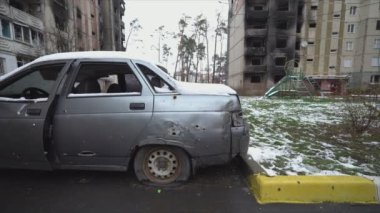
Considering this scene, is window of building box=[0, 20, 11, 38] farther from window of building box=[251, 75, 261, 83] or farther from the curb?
window of building box=[251, 75, 261, 83]

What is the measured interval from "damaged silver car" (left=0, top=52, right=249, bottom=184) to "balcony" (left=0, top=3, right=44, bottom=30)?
718 inches

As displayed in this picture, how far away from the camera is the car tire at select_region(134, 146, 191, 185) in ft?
11.2

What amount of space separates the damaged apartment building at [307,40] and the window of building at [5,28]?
27.0m

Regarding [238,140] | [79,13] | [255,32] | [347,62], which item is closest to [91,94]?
[238,140]

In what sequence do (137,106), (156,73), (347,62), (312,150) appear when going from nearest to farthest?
(137,106) → (156,73) → (312,150) → (347,62)

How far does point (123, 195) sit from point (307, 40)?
42435mm

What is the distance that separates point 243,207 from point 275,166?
121 cm

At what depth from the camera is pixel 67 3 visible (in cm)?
2739

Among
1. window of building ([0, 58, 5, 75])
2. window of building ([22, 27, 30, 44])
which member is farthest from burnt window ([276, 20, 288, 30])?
window of building ([0, 58, 5, 75])

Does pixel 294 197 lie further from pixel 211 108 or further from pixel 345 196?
pixel 211 108

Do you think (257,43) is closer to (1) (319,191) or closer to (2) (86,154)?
(1) (319,191)

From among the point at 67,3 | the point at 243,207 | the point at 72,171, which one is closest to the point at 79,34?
the point at 67,3

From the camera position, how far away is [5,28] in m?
17.8

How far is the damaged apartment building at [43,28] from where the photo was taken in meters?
17.7
